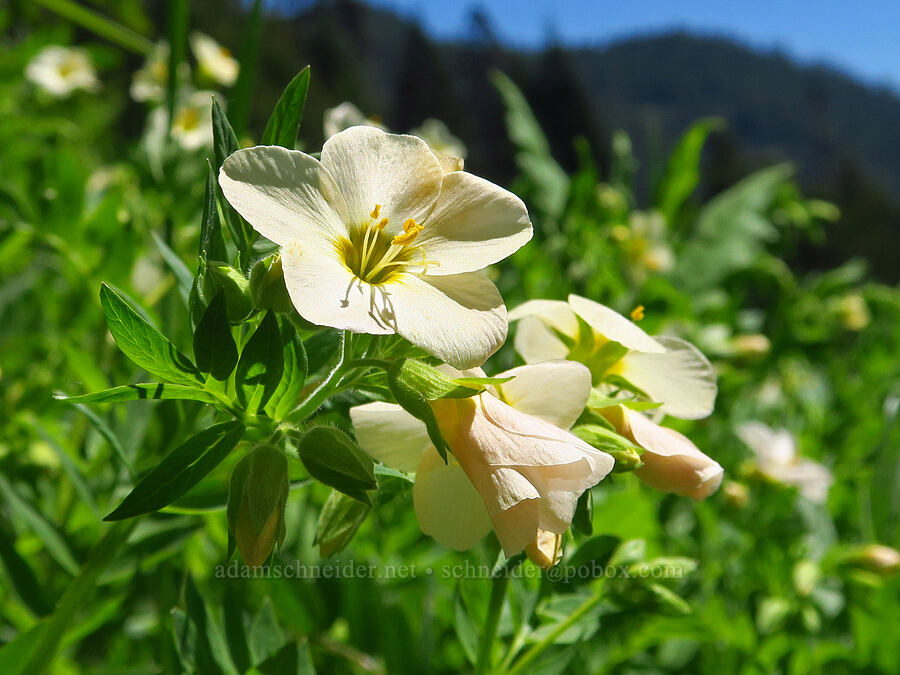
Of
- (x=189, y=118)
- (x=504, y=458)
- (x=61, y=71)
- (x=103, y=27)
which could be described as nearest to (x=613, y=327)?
(x=504, y=458)

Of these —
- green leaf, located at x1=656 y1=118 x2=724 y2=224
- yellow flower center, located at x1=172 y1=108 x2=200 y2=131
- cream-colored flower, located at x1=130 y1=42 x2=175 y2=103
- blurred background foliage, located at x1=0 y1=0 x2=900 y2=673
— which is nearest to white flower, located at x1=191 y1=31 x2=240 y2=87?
cream-colored flower, located at x1=130 y1=42 x2=175 y2=103

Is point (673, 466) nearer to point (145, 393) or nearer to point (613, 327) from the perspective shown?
point (613, 327)

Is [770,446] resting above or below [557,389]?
below

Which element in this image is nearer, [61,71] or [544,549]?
[544,549]

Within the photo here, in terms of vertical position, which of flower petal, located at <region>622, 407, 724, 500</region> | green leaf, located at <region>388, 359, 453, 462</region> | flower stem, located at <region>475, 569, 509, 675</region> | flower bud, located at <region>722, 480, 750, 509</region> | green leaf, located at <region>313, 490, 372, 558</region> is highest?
green leaf, located at <region>388, 359, 453, 462</region>

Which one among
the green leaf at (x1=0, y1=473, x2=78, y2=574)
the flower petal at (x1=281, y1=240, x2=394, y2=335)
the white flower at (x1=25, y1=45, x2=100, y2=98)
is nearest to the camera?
the flower petal at (x1=281, y1=240, x2=394, y2=335)

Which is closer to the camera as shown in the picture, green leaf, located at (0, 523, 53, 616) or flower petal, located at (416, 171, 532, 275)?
flower petal, located at (416, 171, 532, 275)

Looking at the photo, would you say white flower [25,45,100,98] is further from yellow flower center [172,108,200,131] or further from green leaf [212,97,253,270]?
green leaf [212,97,253,270]

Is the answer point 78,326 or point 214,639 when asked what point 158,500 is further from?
point 78,326
